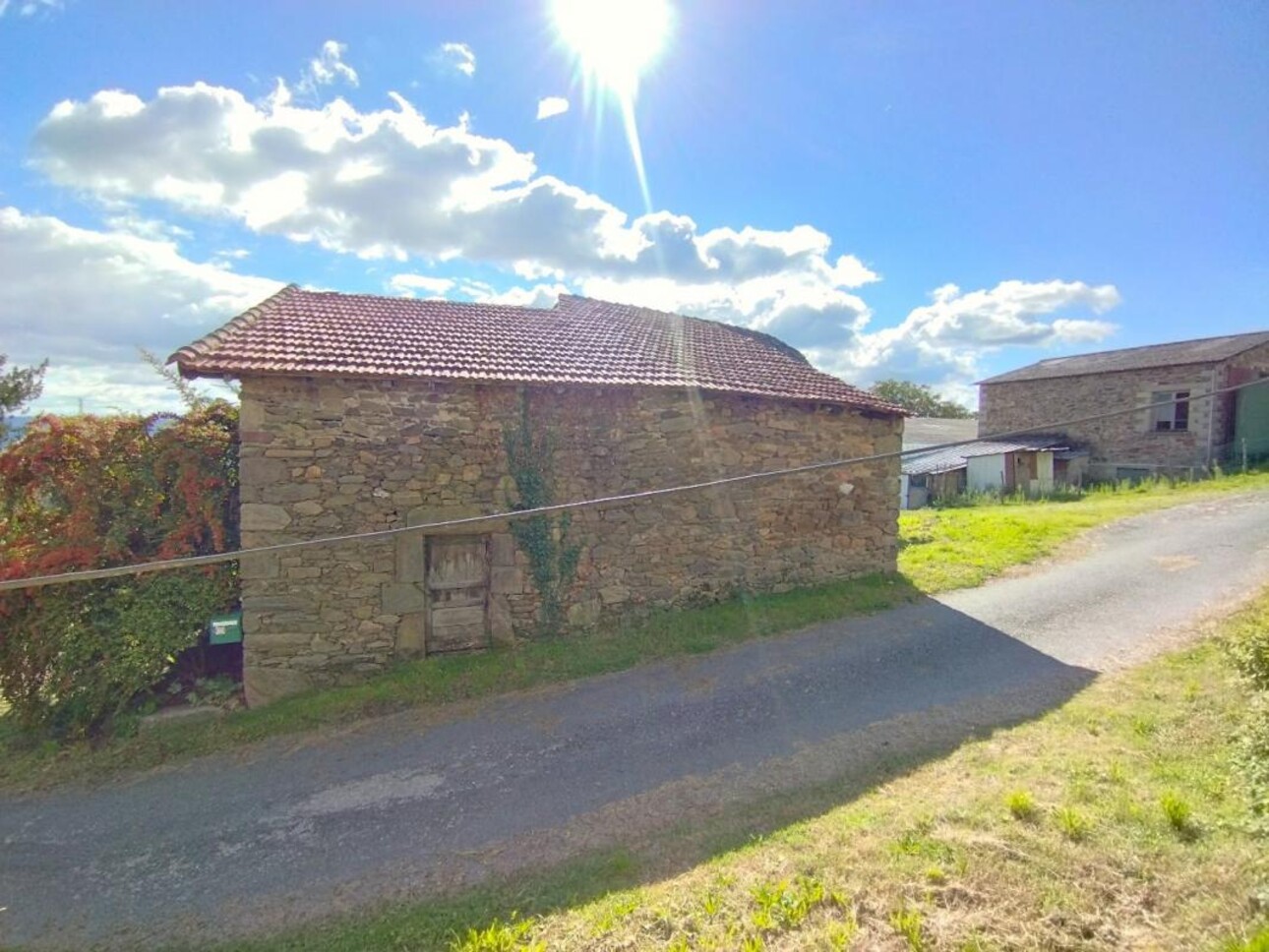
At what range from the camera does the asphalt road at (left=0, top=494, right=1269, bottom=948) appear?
3.79 m

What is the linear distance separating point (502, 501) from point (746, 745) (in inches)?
157

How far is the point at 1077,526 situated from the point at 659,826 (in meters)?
12.6

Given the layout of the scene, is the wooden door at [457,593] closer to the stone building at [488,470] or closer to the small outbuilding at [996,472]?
the stone building at [488,470]

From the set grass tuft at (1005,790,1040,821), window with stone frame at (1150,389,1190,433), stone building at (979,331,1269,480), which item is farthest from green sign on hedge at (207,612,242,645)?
window with stone frame at (1150,389,1190,433)

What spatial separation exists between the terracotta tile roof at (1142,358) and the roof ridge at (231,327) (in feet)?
85.5

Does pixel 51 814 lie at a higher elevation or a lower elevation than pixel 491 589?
lower

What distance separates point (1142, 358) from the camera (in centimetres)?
2214

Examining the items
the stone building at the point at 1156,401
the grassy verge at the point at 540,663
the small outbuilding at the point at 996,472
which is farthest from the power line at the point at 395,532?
the stone building at the point at 1156,401

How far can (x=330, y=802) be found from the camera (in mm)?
4699

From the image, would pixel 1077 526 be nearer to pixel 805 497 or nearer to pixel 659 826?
pixel 805 497

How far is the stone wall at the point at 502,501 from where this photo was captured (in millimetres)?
6551

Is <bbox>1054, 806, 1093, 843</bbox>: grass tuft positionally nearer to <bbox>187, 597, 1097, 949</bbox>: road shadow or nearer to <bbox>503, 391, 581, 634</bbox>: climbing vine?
<bbox>187, 597, 1097, 949</bbox>: road shadow

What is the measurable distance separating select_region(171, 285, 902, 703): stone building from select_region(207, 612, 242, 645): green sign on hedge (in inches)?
7.3

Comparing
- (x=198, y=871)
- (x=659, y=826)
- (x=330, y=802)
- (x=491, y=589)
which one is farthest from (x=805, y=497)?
(x=198, y=871)
